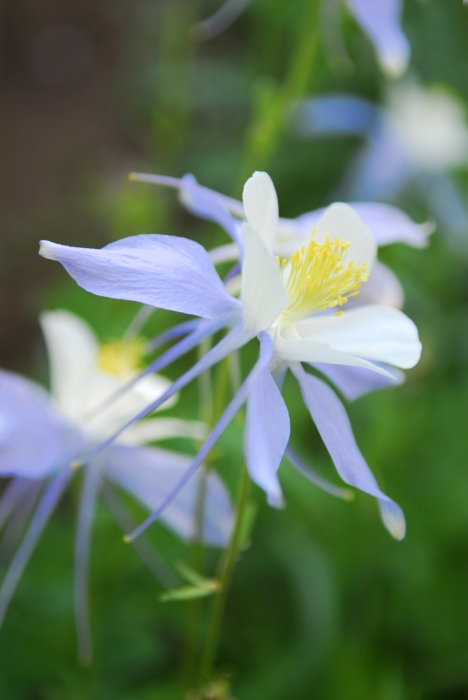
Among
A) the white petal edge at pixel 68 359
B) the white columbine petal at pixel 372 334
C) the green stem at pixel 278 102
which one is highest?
the green stem at pixel 278 102

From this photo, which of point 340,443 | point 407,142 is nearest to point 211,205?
point 340,443

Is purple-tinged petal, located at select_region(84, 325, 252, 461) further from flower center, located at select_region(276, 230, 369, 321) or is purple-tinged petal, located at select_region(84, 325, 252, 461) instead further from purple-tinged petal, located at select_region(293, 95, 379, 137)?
purple-tinged petal, located at select_region(293, 95, 379, 137)

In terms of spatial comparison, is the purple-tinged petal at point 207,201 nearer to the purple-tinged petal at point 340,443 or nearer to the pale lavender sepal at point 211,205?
the pale lavender sepal at point 211,205

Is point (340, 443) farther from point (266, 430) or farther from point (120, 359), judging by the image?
point (120, 359)

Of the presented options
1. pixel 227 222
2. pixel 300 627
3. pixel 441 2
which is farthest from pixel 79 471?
pixel 441 2

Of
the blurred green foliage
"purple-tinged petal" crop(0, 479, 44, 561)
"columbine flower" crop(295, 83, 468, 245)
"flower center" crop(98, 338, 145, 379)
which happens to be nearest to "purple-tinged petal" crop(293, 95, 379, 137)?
"columbine flower" crop(295, 83, 468, 245)

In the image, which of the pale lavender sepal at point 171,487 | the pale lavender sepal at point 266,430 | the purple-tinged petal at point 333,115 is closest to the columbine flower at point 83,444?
the pale lavender sepal at point 171,487
